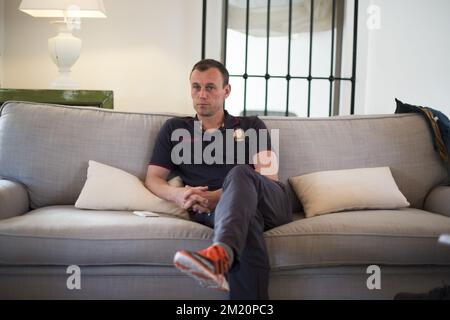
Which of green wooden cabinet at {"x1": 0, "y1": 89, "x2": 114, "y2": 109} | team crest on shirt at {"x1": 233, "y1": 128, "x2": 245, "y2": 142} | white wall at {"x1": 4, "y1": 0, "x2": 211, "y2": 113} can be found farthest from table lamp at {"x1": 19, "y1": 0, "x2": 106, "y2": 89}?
team crest on shirt at {"x1": 233, "y1": 128, "x2": 245, "y2": 142}

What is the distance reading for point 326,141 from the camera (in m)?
2.35

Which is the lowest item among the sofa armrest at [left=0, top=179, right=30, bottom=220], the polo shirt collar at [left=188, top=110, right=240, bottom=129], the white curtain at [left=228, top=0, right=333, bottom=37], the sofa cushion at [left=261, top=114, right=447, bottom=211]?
the sofa armrest at [left=0, top=179, right=30, bottom=220]

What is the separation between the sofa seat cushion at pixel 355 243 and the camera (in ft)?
5.82

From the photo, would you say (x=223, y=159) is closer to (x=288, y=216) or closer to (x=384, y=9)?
(x=288, y=216)

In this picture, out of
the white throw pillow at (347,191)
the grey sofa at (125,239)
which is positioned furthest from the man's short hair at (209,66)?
the white throw pillow at (347,191)

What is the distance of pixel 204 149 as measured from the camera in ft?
7.12

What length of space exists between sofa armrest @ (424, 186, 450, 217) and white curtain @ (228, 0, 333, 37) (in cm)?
172

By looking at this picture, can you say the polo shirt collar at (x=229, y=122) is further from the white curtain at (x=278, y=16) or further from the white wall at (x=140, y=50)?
the white curtain at (x=278, y=16)

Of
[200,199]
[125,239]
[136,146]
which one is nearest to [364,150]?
[200,199]

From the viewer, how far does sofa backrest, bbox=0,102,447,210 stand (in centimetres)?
216

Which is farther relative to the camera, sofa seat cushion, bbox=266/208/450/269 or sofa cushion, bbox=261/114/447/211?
sofa cushion, bbox=261/114/447/211

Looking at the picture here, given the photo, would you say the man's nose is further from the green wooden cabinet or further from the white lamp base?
the white lamp base

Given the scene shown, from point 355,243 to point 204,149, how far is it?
0.70 metres

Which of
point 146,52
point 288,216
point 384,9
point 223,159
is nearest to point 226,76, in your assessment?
point 223,159
